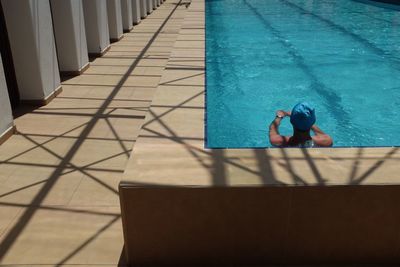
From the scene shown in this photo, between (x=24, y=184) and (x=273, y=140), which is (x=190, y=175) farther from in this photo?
(x=24, y=184)

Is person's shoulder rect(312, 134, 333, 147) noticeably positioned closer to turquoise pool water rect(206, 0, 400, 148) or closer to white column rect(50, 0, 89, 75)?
turquoise pool water rect(206, 0, 400, 148)

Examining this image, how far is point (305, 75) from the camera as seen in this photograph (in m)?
9.73

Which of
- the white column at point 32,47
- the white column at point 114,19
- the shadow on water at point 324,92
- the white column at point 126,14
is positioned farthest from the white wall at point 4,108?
the white column at point 126,14

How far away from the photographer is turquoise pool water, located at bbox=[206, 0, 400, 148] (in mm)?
7215

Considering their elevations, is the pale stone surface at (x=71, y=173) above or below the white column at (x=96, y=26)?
below

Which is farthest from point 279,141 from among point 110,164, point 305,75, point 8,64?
point 305,75

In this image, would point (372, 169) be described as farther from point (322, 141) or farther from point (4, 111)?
point (4, 111)

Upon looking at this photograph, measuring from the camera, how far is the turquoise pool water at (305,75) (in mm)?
7215

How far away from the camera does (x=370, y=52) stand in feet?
38.4

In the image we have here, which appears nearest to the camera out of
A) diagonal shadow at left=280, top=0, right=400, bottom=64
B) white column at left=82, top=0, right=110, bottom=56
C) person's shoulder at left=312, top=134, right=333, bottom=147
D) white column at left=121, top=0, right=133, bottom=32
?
person's shoulder at left=312, top=134, right=333, bottom=147

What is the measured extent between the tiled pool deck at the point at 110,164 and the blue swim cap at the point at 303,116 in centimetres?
87

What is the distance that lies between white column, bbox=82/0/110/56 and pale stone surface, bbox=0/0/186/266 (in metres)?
1.94

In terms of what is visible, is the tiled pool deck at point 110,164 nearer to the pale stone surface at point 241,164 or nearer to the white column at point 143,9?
the pale stone surface at point 241,164

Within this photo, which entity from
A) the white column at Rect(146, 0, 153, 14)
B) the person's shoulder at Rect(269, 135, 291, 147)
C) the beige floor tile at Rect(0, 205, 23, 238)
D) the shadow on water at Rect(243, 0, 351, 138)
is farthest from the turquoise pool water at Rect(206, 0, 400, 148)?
the white column at Rect(146, 0, 153, 14)
